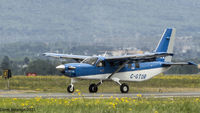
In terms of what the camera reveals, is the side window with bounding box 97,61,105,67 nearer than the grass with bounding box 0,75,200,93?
Yes

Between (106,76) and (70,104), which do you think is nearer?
(70,104)

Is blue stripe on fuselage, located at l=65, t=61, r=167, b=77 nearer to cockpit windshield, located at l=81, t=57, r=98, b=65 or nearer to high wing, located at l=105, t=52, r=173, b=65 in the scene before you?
cockpit windshield, located at l=81, t=57, r=98, b=65

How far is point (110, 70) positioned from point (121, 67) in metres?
0.84

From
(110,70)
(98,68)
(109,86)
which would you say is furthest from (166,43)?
(109,86)

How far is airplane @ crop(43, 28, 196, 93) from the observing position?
135 ft

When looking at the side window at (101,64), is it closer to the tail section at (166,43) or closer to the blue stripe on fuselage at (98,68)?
the blue stripe on fuselage at (98,68)

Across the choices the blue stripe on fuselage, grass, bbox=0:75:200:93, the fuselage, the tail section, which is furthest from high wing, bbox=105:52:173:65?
the tail section

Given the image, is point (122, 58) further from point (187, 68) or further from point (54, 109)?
point (187, 68)

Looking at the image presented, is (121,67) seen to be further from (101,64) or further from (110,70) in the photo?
(101,64)

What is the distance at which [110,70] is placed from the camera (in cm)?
4338

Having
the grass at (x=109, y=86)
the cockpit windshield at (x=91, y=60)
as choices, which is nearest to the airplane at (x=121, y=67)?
the cockpit windshield at (x=91, y=60)

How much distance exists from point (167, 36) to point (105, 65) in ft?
21.9

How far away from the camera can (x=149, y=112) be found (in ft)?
74.5

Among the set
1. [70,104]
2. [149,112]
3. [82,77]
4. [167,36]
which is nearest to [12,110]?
[70,104]
